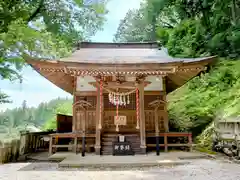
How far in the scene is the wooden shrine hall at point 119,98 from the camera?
6.78 metres

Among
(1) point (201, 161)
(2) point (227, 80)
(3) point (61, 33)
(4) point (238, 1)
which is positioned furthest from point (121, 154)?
(3) point (61, 33)

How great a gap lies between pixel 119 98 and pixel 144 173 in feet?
10.1

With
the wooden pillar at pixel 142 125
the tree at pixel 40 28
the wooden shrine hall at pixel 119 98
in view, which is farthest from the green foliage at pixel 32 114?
the wooden pillar at pixel 142 125

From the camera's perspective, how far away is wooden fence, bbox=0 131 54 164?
6777 mm

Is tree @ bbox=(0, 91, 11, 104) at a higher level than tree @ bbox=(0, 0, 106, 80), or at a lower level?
lower

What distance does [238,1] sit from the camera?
41.0 feet

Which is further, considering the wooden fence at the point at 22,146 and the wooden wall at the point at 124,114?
the wooden wall at the point at 124,114

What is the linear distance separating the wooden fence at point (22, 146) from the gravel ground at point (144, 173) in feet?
5.62

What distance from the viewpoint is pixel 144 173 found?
4727 millimetres

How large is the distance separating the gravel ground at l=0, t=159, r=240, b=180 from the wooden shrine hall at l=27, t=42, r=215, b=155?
1.70 m

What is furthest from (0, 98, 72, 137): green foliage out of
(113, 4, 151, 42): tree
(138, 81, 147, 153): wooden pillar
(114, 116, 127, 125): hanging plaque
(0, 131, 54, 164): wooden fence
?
(138, 81, 147, 153): wooden pillar

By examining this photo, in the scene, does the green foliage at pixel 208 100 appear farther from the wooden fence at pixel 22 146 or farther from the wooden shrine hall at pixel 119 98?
the wooden fence at pixel 22 146

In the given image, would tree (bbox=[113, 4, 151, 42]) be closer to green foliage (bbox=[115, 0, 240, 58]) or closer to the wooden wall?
green foliage (bbox=[115, 0, 240, 58])

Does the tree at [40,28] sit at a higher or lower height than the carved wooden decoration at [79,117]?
higher
